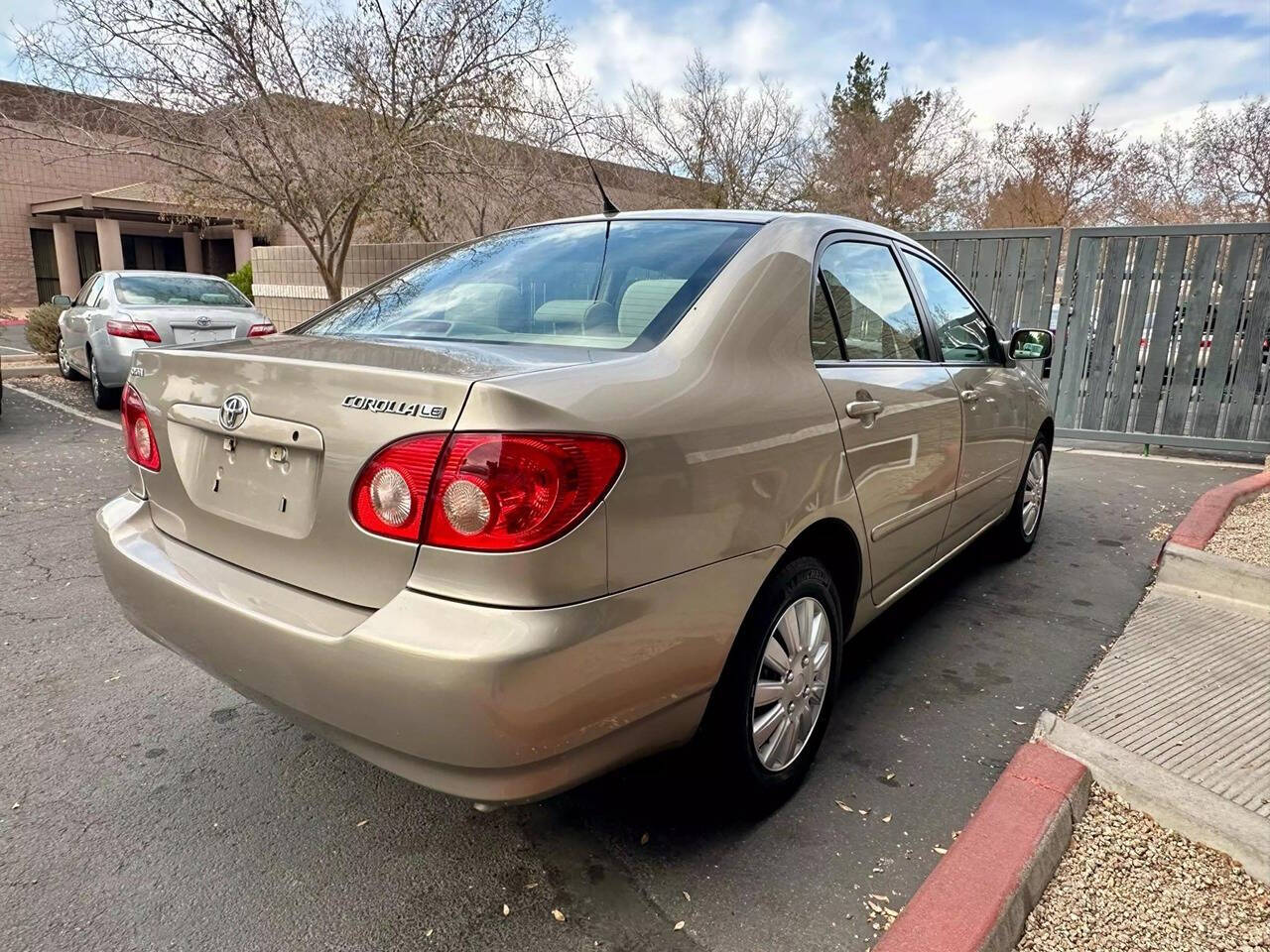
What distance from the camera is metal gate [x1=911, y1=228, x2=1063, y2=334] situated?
8.12 meters

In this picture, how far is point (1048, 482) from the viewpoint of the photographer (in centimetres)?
662

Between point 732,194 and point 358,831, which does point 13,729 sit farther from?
point 732,194

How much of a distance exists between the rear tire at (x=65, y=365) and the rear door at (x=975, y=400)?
36.0ft

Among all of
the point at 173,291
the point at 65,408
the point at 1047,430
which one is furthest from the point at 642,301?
the point at 65,408

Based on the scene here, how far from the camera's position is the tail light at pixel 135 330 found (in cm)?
798

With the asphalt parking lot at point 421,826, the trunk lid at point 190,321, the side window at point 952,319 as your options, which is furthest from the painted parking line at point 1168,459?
the trunk lid at point 190,321

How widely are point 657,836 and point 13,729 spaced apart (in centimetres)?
218

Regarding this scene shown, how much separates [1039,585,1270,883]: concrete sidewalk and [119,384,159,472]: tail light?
8.94 ft

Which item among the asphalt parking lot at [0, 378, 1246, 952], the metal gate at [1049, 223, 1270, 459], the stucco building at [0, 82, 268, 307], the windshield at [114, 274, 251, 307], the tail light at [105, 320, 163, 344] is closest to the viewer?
the asphalt parking lot at [0, 378, 1246, 952]

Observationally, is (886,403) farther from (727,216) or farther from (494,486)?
(494,486)

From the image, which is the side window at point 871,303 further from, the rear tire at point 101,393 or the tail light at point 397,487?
the rear tire at point 101,393

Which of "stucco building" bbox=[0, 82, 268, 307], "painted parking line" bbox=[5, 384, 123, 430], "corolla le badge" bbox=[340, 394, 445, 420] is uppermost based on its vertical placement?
"stucco building" bbox=[0, 82, 268, 307]

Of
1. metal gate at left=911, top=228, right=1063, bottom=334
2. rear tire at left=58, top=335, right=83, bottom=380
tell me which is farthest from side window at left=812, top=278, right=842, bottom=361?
rear tire at left=58, top=335, right=83, bottom=380

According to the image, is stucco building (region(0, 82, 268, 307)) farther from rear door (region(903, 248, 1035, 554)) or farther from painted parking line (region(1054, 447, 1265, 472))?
rear door (region(903, 248, 1035, 554))
